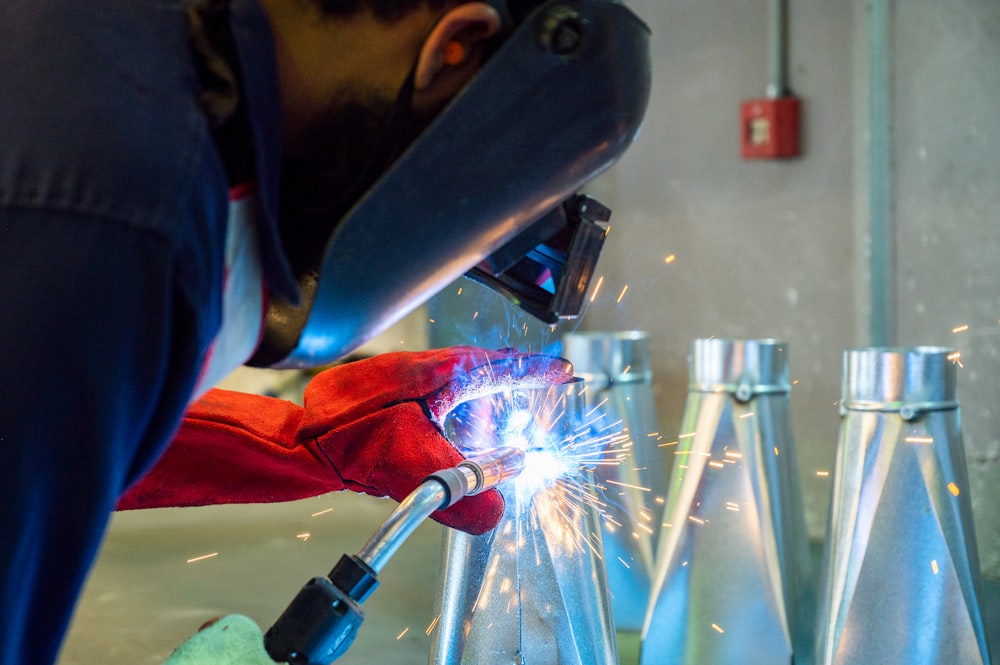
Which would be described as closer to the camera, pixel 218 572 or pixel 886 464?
pixel 886 464

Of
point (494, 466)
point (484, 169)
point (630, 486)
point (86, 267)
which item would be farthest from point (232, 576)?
point (86, 267)

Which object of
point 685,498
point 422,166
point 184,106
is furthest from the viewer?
point 685,498

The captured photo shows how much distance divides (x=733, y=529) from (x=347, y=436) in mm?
641

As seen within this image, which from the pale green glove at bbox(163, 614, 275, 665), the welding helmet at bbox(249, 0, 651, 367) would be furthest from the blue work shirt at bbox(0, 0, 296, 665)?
the pale green glove at bbox(163, 614, 275, 665)

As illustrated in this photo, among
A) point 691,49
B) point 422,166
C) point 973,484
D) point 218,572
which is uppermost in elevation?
point 691,49

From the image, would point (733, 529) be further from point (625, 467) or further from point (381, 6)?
point (381, 6)

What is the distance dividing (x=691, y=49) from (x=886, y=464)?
4.64 ft

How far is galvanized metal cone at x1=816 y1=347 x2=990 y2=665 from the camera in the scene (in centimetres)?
111

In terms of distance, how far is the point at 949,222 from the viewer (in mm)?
1824

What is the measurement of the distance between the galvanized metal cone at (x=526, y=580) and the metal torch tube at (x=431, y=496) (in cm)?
8

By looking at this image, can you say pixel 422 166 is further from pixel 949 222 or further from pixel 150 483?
pixel 949 222

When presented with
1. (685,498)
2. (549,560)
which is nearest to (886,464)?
(685,498)

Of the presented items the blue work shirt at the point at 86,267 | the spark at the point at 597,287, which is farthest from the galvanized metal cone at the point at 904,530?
the spark at the point at 597,287

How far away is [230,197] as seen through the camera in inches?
17.1
